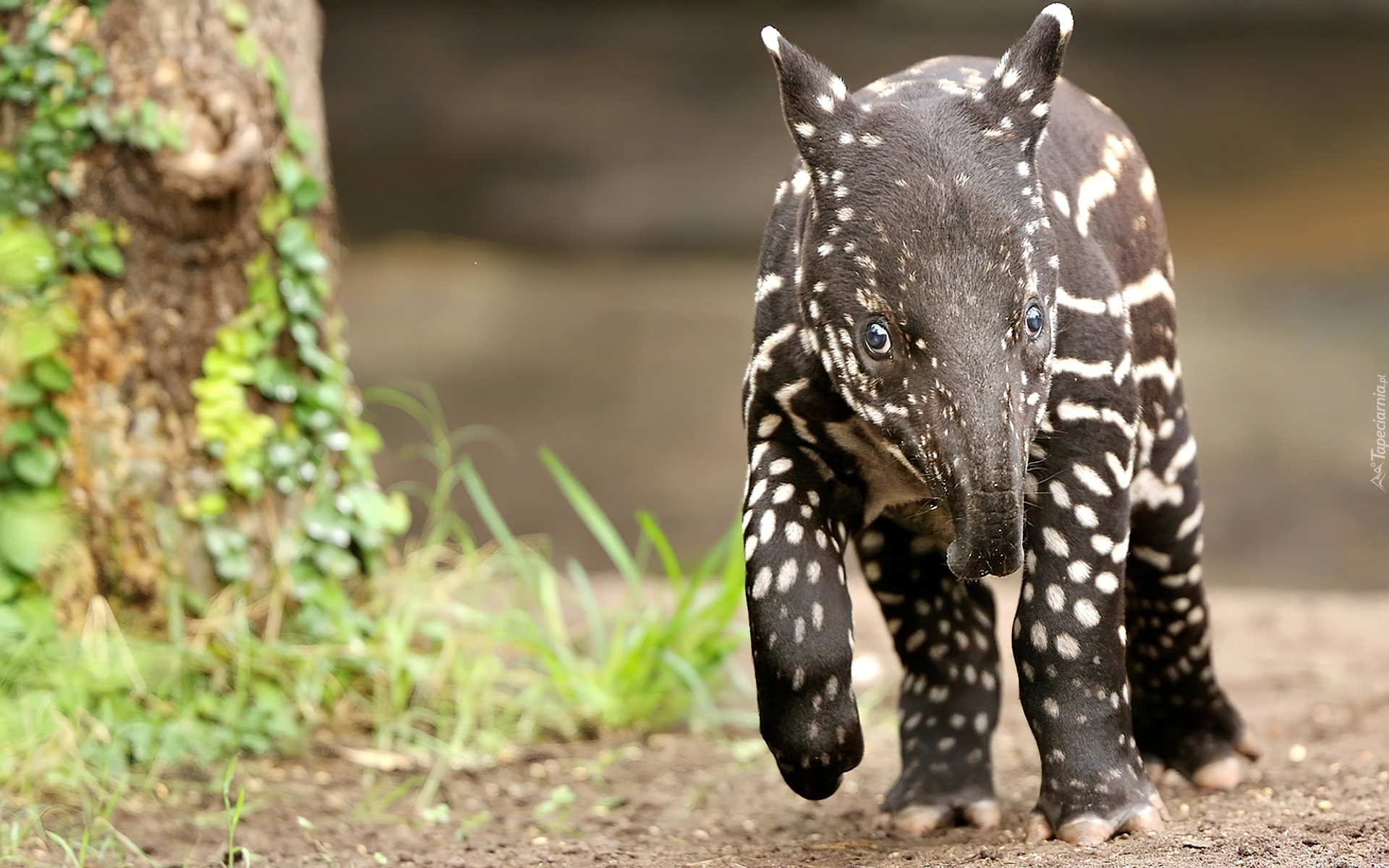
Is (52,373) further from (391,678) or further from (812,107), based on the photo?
(812,107)

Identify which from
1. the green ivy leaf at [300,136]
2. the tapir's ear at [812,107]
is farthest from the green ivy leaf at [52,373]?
the tapir's ear at [812,107]

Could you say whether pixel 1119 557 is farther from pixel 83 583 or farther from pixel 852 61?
pixel 852 61

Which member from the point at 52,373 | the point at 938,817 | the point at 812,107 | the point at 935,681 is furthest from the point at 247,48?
the point at 938,817

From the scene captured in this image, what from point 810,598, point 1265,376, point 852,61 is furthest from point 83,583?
point 852,61

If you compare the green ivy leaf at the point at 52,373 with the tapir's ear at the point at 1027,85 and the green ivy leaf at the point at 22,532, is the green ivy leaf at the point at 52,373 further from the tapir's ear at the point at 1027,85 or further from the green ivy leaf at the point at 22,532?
the tapir's ear at the point at 1027,85

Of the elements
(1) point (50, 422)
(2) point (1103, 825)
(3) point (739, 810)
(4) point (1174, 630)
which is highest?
(1) point (50, 422)

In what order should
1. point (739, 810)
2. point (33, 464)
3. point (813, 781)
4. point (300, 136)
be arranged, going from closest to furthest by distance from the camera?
1. point (813, 781)
2. point (739, 810)
3. point (33, 464)
4. point (300, 136)

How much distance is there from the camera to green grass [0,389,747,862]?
3.96 metres

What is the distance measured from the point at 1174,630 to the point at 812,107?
1850 millimetres

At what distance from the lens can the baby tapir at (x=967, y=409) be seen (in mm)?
2717

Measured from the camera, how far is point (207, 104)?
4.27 meters

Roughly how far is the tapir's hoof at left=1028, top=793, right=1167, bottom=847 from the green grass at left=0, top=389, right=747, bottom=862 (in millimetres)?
1875

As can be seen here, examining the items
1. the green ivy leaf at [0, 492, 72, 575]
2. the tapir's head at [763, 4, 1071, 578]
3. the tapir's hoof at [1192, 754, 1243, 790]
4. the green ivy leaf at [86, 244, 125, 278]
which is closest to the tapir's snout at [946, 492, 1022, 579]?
the tapir's head at [763, 4, 1071, 578]

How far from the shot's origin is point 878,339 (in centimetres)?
276
